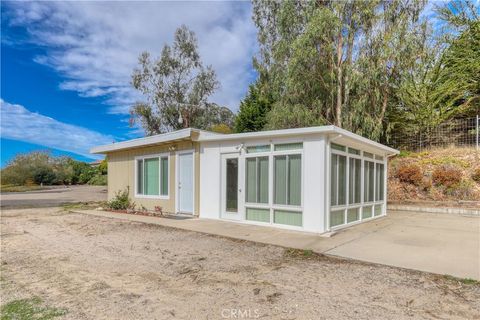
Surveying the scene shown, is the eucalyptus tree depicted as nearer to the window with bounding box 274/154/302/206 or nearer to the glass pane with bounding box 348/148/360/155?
the glass pane with bounding box 348/148/360/155

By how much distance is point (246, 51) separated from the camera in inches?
791

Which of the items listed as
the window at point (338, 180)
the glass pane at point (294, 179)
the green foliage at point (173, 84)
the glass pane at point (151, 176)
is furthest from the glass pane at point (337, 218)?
the green foliage at point (173, 84)

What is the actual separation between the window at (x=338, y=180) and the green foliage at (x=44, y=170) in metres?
33.1

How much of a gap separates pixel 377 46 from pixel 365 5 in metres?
1.80

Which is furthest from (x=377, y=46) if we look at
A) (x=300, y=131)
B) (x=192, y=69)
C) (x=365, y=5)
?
(x=192, y=69)

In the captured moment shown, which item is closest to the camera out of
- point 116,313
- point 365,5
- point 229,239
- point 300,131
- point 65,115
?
point 116,313

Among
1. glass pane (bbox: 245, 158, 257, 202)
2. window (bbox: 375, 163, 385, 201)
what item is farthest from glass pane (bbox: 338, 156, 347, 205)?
window (bbox: 375, 163, 385, 201)

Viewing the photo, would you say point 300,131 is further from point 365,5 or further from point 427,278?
point 365,5

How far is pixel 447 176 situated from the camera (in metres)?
12.3

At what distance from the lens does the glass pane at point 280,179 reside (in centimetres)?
756

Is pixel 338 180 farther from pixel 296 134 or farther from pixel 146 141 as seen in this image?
pixel 146 141

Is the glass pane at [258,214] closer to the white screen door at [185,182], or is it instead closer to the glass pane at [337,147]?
the glass pane at [337,147]

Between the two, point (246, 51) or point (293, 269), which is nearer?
point (293, 269)

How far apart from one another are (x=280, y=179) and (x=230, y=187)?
1789mm
